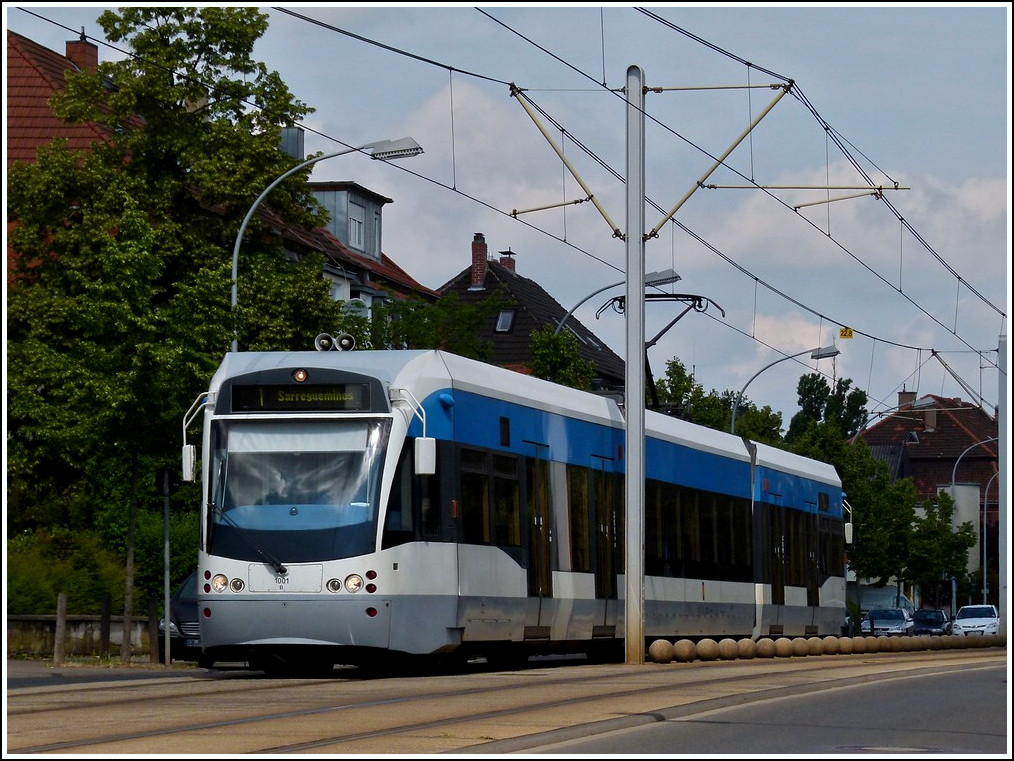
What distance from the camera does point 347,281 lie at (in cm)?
5834

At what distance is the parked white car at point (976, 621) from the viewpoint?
211 ft

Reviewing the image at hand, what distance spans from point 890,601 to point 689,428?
68930mm

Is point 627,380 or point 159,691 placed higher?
point 627,380

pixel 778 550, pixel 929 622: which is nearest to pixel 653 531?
pixel 778 550

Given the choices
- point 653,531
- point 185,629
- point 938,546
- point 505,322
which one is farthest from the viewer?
point 505,322

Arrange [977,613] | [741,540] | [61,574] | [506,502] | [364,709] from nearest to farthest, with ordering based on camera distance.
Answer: [364,709] < [506,502] < [741,540] < [61,574] < [977,613]

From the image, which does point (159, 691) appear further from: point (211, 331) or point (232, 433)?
point (211, 331)

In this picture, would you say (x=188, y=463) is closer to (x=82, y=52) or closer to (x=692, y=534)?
(x=692, y=534)

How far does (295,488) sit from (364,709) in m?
4.49

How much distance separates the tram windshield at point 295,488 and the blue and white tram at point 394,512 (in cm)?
1

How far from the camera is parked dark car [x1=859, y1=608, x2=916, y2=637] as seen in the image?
6612 centimetres

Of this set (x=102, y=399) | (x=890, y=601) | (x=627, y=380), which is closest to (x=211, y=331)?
(x=102, y=399)

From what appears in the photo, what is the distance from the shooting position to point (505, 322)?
8119 centimetres

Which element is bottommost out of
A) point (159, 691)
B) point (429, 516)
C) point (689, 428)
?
point (159, 691)
